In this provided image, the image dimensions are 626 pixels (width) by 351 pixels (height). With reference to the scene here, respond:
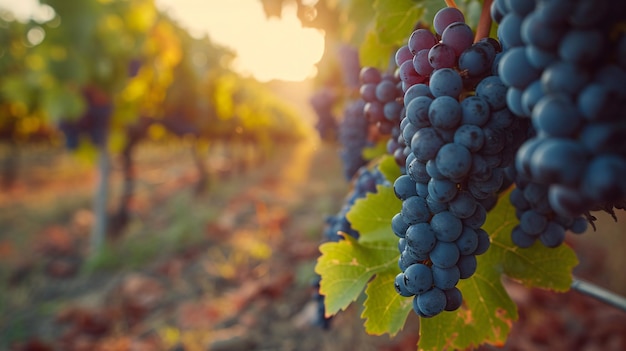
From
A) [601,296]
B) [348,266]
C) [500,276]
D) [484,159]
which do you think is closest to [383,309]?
[348,266]

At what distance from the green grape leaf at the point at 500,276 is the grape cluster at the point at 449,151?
0.82 feet

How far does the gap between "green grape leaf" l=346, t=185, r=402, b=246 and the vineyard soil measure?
191cm

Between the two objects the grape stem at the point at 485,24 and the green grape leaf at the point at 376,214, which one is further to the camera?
the green grape leaf at the point at 376,214

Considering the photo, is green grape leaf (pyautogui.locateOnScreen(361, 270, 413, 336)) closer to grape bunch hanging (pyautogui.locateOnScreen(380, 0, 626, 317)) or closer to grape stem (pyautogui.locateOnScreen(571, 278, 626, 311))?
grape bunch hanging (pyautogui.locateOnScreen(380, 0, 626, 317))

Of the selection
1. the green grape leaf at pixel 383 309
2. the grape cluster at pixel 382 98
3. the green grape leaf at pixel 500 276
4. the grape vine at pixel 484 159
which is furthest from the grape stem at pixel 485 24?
the green grape leaf at pixel 383 309

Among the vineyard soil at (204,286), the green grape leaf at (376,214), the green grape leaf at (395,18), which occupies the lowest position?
the green grape leaf at (376,214)

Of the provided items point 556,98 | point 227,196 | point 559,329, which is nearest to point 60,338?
point 559,329

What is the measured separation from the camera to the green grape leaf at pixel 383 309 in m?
0.80

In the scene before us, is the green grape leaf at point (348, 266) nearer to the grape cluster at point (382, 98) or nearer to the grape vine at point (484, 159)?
the grape vine at point (484, 159)

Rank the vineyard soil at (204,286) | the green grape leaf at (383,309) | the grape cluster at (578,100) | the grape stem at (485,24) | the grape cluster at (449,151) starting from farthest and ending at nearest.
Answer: the vineyard soil at (204,286) < the green grape leaf at (383,309) < the grape stem at (485,24) < the grape cluster at (449,151) < the grape cluster at (578,100)

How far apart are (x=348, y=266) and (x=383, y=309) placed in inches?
4.1

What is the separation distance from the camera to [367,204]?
2.93 feet

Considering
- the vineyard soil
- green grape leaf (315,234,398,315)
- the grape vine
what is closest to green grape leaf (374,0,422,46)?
the grape vine

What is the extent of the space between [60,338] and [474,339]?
4.35 m
